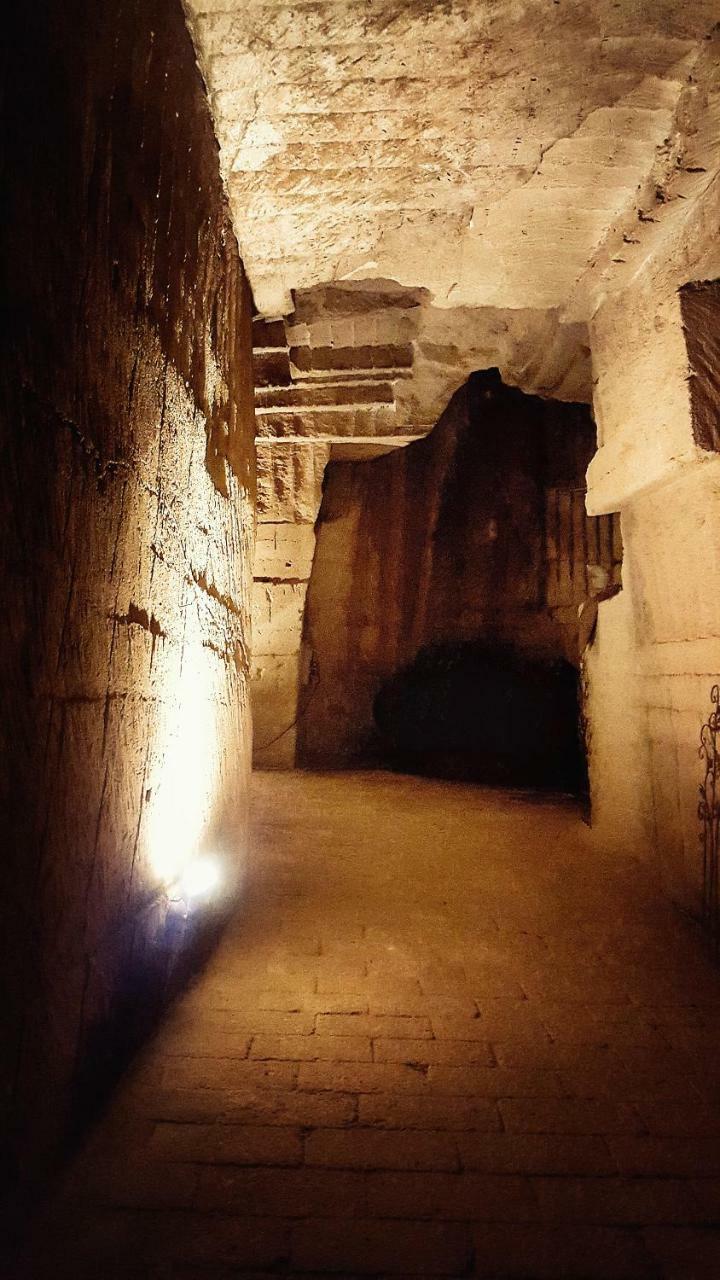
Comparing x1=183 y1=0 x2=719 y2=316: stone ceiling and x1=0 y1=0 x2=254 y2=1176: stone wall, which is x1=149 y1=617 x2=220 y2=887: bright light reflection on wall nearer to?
x1=0 y1=0 x2=254 y2=1176: stone wall

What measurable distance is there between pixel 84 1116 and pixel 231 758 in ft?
5.59

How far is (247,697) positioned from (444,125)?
2963 millimetres

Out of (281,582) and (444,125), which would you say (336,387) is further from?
(444,125)

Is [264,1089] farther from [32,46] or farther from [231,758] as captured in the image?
[32,46]

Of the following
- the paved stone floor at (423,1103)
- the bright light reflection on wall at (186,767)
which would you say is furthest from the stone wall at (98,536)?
the paved stone floor at (423,1103)

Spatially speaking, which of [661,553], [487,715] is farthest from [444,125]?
[487,715]

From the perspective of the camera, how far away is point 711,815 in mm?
3139

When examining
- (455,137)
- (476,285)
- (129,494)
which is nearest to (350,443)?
(476,285)

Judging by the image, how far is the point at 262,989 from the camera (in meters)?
2.65

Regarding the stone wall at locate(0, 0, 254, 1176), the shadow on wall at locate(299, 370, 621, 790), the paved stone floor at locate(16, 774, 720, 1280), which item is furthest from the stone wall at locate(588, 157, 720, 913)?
the shadow on wall at locate(299, 370, 621, 790)

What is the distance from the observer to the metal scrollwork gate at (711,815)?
10.0 ft

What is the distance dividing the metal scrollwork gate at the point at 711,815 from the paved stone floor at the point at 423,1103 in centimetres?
18

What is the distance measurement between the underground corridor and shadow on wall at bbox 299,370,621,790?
202 inches

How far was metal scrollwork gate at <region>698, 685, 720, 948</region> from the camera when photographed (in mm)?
3062
